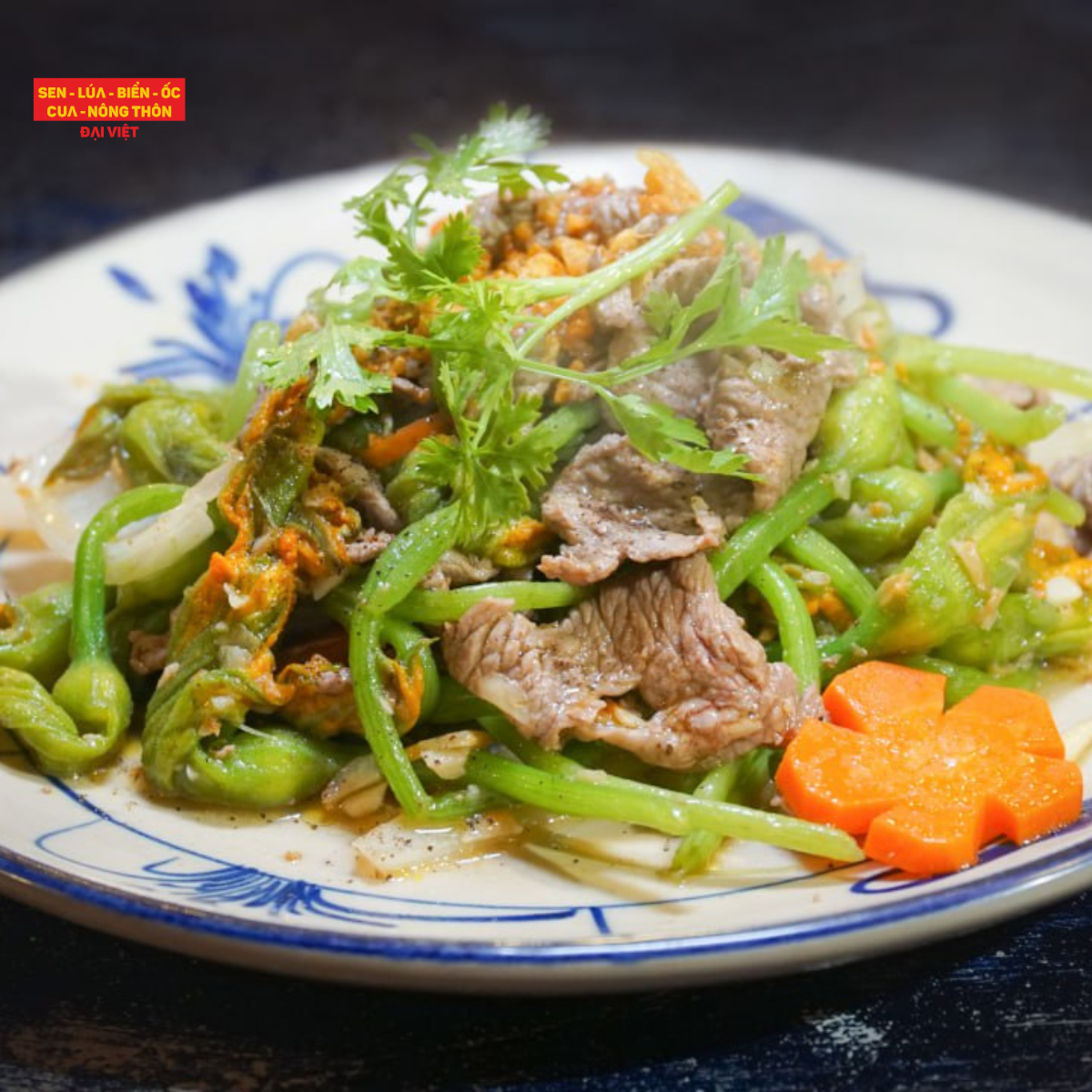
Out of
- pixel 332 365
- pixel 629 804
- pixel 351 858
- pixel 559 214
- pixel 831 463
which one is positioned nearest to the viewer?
pixel 629 804

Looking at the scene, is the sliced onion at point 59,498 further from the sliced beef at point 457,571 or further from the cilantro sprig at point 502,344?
the sliced beef at point 457,571

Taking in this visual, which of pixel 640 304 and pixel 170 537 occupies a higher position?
pixel 640 304

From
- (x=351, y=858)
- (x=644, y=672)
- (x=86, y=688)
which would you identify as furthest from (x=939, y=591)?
(x=86, y=688)

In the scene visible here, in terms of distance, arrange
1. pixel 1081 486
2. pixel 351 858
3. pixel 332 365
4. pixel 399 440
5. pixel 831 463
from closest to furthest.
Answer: pixel 351 858 < pixel 332 365 < pixel 399 440 < pixel 831 463 < pixel 1081 486

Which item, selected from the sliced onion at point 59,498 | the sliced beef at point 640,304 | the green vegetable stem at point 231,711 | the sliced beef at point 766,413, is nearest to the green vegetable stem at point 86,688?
the green vegetable stem at point 231,711

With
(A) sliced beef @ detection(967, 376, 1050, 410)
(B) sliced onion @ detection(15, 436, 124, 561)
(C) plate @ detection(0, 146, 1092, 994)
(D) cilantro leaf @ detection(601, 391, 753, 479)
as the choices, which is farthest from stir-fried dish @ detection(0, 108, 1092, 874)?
(A) sliced beef @ detection(967, 376, 1050, 410)

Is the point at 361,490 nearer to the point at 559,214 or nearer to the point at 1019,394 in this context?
the point at 559,214
